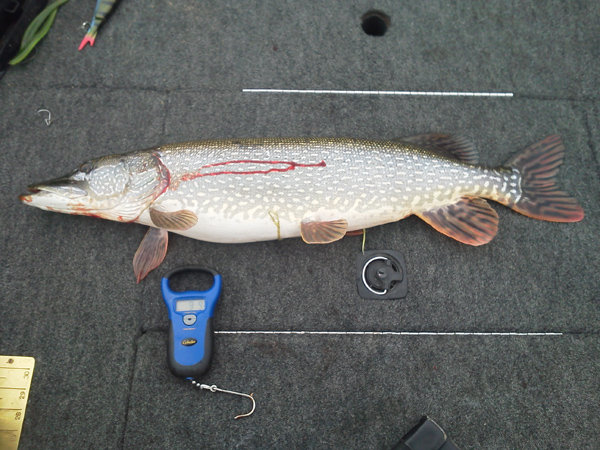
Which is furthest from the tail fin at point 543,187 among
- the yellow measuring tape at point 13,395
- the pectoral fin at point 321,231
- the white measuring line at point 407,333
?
the yellow measuring tape at point 13,395

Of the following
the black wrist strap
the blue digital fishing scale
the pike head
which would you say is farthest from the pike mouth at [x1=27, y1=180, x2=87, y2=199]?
the black wrist strap

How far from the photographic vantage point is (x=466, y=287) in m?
1.29

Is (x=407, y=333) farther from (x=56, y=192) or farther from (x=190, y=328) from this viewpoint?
(x=56, y=192)

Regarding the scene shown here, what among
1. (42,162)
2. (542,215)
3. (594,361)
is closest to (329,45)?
(542,215)

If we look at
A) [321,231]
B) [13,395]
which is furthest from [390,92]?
[13,395]

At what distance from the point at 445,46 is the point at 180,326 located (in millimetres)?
1576

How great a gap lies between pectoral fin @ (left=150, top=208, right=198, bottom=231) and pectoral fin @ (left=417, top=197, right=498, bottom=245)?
78cm

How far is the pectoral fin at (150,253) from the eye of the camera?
1.25m

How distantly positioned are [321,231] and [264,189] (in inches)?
9.0

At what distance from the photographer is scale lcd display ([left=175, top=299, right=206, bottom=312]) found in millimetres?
1140

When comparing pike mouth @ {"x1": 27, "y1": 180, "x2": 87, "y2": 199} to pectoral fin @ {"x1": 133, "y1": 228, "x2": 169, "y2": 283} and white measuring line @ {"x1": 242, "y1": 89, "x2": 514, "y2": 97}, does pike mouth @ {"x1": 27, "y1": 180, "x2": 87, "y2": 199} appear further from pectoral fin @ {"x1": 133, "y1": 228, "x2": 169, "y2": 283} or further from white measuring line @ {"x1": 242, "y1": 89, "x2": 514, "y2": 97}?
white measuring line @ {"x1": 242, "y1": 89, "x2": 514, "y2": 97}

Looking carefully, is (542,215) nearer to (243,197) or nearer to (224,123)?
(243,197)

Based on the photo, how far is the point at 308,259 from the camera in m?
1.31

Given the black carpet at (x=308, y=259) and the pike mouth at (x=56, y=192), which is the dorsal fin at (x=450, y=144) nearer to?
the black carpet at (x=308, y=259)
